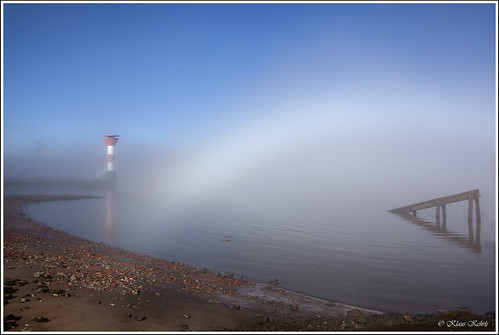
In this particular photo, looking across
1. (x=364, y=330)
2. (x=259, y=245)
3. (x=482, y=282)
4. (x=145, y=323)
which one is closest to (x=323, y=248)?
(x=259, y=245)

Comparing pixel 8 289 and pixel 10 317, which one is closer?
pixel 10 317

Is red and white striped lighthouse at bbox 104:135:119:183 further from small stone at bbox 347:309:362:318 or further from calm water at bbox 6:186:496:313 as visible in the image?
small stone at bbox 347:309:362:318

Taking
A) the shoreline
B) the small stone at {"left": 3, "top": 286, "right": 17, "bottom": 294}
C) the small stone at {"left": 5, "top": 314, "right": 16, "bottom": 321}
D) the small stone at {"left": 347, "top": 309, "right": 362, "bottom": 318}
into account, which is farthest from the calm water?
the small stone at {"left": 5, "top": 314, "right": 16, "bottom": 321}

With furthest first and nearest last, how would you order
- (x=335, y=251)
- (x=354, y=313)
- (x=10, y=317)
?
1. (x=335, y=251)
2. (x=354, y=313)
3. (x=10, y=317)

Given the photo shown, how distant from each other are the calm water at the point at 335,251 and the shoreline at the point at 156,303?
2176 millimetres

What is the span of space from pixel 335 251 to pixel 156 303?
48.8 ft

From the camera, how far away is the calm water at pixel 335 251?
48.9 feet

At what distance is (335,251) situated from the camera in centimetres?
2314

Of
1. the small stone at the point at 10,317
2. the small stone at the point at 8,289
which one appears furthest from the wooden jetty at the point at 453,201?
the small stone at the point at 10,317

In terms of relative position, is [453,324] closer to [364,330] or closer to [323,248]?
[364,330]

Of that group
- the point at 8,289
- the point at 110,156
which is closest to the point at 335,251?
the point at 8,289

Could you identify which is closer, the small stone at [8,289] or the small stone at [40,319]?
the small stone at [40,319]

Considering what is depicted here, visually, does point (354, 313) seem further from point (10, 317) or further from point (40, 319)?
point (10, 317)

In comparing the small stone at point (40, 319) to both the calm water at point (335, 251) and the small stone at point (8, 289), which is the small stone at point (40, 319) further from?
the calm water at point (335, 251)
